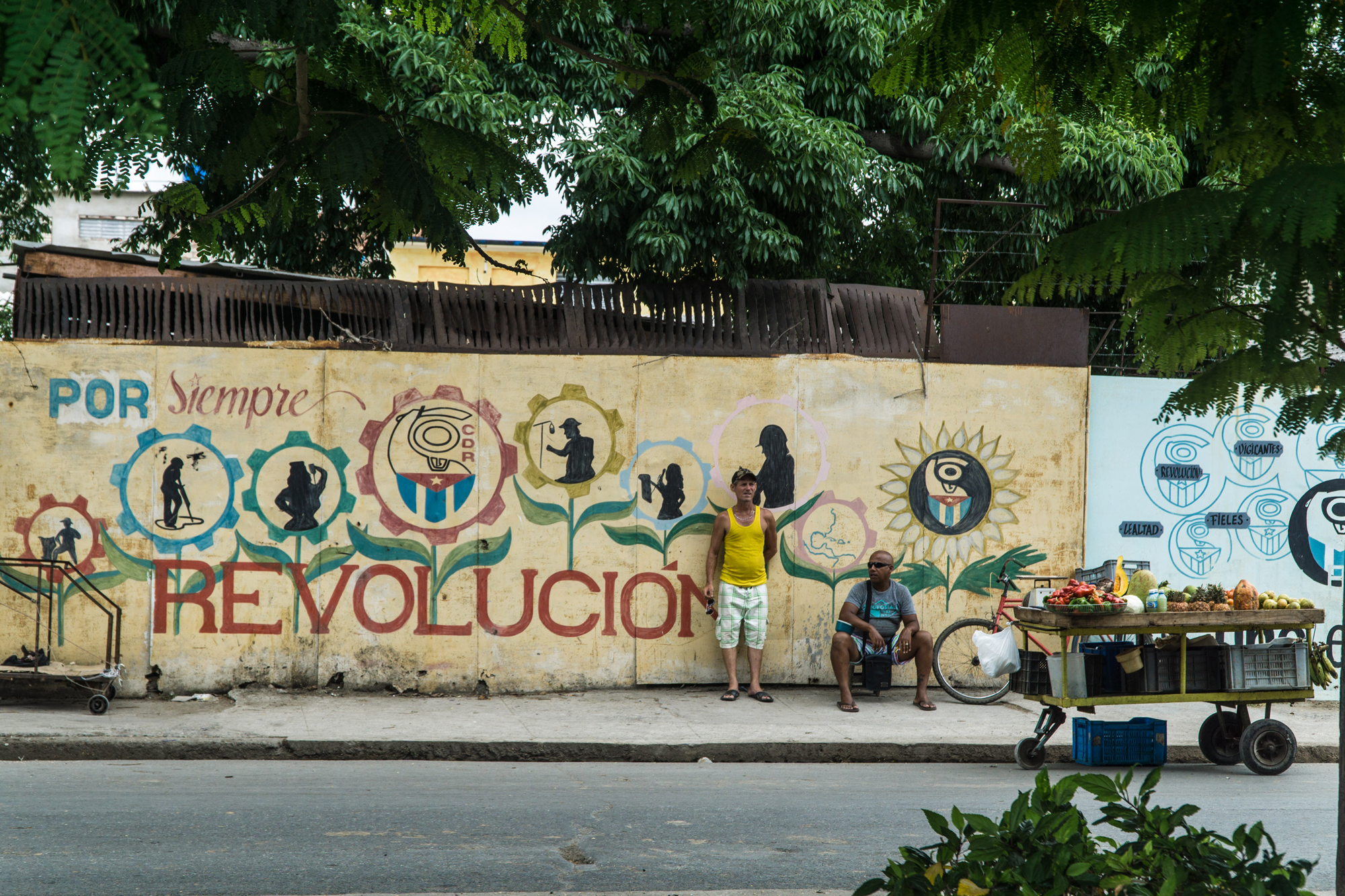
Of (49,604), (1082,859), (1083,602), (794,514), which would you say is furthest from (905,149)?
(1082,859)

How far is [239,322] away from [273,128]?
211 inches

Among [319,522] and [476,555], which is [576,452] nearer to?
[476,555]

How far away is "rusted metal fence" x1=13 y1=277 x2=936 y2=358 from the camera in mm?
8672

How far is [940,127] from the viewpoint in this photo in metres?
3.99

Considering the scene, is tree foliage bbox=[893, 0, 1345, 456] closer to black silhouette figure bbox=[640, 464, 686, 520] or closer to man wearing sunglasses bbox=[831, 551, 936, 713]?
man wearing sunglasses bbox=[831, 551, 936, 713]

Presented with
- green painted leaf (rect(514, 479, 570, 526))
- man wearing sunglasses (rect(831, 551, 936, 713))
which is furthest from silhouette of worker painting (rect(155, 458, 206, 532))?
man wearing sunglasses (rect(831, 551, 936, 713))

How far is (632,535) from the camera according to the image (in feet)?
29.5

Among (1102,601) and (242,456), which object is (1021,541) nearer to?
(1102,601)

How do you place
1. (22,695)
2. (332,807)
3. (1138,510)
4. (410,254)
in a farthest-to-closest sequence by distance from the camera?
1. (410,254)
2. (1138,510)
3. (22,695)
4. (332,807)

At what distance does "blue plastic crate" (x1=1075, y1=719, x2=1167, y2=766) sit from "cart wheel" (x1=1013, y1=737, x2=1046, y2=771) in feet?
0.93

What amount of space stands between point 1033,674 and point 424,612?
4.62 metres

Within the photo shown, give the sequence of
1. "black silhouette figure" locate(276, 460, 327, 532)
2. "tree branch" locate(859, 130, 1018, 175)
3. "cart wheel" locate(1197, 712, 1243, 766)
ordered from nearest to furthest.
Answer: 1. "cart wheel" locate(1197, 712, 1243, 766)
2. "black silhouette figure" locate(276, 460, 327, 532)
3. "tree branch" locate(859, 130, 1018, 175)

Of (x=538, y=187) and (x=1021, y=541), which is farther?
(x=1021, y=541)

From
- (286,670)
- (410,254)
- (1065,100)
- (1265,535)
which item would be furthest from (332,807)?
(410,254)
